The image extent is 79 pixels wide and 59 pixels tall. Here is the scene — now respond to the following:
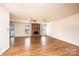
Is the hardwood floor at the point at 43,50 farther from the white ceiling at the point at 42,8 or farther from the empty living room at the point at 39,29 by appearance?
the white ceiling at the point at 42,8

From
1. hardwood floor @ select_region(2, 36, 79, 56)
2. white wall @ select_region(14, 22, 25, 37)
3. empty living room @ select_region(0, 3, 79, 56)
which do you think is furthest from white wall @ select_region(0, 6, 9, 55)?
white wall @ select_region(14, 22, 25, 37)

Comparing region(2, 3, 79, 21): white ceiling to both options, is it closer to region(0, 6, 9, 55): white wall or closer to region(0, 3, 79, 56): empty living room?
region(0, 3, 79, 56): empty living room

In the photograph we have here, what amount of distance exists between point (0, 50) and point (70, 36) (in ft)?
16.6

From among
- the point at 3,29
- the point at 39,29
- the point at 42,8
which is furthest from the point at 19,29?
the point at 42,8

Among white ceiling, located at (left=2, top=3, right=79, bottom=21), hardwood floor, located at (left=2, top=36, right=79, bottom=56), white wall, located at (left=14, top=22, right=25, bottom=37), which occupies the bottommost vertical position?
hardwood floor, located at (left=2, top=36, right=79, bottom=56)

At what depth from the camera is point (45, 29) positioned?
15.5 metres

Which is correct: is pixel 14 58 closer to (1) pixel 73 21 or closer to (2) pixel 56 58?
(2) pixel 56 58

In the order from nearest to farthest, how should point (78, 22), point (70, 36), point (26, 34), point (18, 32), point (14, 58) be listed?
point (14, 58), point (78, 22), point (70, 36), point (18, 32), point (26, 34)

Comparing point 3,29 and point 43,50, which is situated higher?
point 3,29

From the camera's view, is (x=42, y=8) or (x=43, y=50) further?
(x=43, y=50)

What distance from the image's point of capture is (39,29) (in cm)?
1513

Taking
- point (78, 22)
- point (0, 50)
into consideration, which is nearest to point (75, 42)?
point (78, 22)

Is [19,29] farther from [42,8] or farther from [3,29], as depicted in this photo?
[42,8]

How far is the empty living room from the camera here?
4.13 metres
